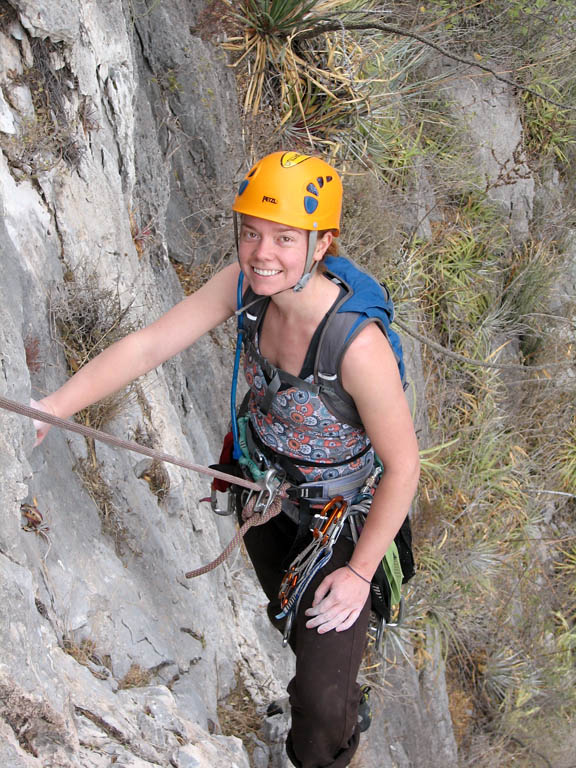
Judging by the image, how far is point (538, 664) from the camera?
20.5 ft

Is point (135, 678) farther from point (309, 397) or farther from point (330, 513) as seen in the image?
point (309, 397)

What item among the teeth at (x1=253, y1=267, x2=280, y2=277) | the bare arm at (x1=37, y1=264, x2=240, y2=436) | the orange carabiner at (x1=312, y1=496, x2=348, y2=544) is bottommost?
the orange carabiner at (x1=312, y1=496, x2=348, y2=544)

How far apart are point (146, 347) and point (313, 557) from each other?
0.88 metres

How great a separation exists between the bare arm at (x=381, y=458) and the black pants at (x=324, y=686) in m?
0.07

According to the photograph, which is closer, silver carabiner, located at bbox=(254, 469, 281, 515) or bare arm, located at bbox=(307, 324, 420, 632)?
bare arm, located at bbox=(307, 324, 420, 632)

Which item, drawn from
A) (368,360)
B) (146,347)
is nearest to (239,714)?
(146,347)

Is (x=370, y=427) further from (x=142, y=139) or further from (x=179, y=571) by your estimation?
(x=142, y=139)

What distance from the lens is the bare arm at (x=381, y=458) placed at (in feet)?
6.52

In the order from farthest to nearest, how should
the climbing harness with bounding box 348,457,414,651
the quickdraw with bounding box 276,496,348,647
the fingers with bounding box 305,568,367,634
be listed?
the climbing harness with bounding box 348,457,414,651 → the quickdraw with bounding box 276,496,348,647 → the fingers with bounding box 305,568,367,634

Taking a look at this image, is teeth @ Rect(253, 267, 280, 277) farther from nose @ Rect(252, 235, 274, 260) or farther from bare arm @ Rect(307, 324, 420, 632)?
bare arm @ Rect(307, 324, 420, 632)

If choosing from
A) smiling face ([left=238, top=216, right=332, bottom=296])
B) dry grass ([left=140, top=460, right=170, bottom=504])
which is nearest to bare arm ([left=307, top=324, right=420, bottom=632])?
smiling face ([left=238, top=216, right=332, bottom=296])

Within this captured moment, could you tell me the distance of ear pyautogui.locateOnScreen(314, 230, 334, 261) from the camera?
6.92ft

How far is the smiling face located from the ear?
0.06 metres

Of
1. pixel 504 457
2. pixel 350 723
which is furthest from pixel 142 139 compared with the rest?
pixel 504 457
